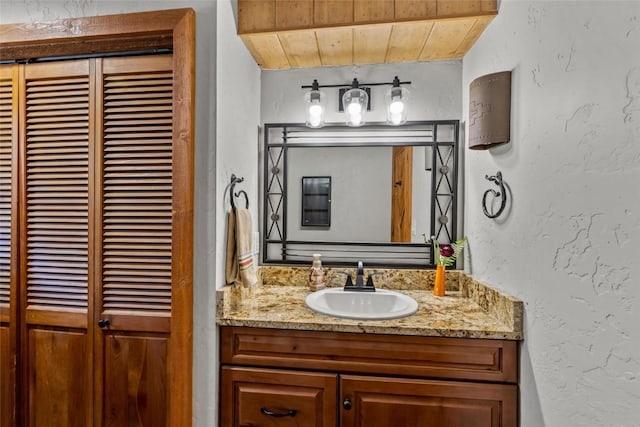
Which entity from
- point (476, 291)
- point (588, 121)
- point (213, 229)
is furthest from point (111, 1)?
point (476, 291)

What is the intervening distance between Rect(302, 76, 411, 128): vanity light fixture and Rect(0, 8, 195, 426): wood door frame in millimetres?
713

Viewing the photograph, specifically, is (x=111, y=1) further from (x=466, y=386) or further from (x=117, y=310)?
(x=466, y=386)

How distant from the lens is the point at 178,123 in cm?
120

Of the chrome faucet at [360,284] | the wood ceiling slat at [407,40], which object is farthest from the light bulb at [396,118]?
the chrome faucet at [360,284]

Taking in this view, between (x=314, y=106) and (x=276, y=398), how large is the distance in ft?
4.50

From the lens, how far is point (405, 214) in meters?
1.80

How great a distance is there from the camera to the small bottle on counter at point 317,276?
171 centimetres

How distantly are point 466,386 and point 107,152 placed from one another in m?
1.59

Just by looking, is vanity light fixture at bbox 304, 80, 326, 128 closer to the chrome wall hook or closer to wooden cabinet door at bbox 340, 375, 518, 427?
the chrome wall hook

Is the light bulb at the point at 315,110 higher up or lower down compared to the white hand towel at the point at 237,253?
higher up

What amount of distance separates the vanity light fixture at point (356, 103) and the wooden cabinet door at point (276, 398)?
1.22 m

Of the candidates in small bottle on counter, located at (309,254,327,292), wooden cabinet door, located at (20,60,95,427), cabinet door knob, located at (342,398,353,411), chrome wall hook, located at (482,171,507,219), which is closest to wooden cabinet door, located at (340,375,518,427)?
cabinet door knob, located at (342,398,353,411)

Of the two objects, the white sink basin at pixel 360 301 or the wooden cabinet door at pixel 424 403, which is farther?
the white sink basin at pixel 360 301

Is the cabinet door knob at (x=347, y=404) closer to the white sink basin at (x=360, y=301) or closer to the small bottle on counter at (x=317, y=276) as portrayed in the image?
the white sink basin at (x=360, y=301)
